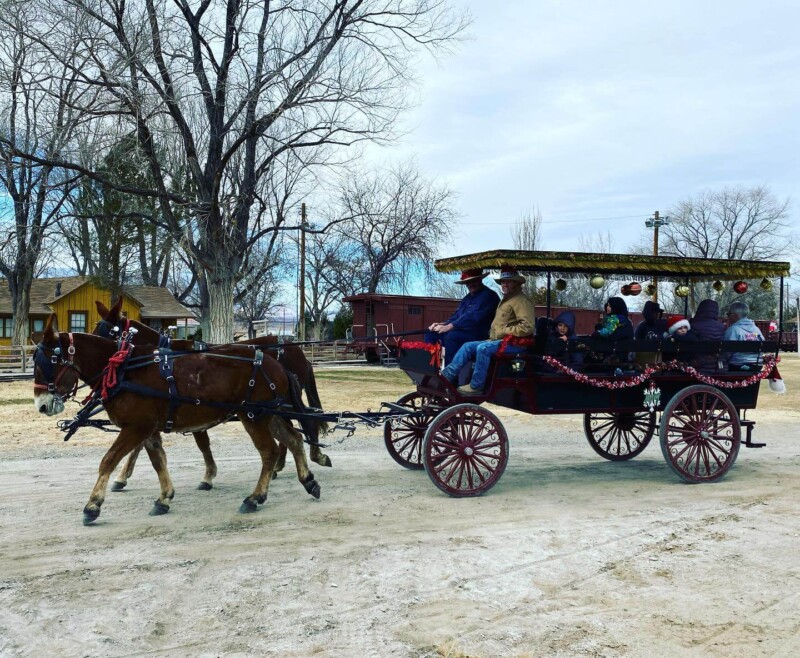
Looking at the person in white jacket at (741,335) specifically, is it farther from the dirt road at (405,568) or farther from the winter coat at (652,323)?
the dirt road at (405,568)

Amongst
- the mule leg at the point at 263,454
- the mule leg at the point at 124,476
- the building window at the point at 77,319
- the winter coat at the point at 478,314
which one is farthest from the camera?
the building window at the point at 77,319

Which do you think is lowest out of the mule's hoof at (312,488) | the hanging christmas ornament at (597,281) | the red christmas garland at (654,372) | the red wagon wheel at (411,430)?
the mule's hoof at (312,488)

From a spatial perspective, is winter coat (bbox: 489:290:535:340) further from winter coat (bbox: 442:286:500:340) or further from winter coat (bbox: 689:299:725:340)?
winter coat (bbox: 689:299:725:340)

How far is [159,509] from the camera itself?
21.3 feet

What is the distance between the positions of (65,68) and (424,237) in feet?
78.1

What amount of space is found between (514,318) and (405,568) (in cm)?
330

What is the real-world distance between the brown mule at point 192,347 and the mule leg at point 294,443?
Result: 0.61 feet

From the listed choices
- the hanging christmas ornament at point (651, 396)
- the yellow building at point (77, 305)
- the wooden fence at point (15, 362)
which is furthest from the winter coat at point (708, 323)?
the yellow building at point (77, 305)

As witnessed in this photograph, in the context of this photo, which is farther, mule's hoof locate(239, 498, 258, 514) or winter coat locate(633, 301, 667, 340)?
winter coat locate(633, 301, 667, 340)

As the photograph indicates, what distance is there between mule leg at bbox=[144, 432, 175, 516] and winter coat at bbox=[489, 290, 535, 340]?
11.9ft

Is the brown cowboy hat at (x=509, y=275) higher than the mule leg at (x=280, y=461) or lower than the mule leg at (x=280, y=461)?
higher

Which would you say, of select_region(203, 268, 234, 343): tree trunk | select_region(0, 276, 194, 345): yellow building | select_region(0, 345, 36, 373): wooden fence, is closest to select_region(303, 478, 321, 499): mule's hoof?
select_region(203, 268, 234, 343): tree trunk

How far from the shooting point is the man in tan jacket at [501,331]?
7.42 meters

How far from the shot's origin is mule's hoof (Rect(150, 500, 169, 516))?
6.47 meters
